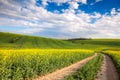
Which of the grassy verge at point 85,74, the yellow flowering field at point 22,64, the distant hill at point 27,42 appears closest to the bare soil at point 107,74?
the grassy verge at point 85,74

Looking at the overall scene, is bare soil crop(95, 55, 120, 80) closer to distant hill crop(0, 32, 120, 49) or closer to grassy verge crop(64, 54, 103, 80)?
grassy verge crop(64, 54, 103, 80)

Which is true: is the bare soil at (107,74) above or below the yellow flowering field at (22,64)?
below

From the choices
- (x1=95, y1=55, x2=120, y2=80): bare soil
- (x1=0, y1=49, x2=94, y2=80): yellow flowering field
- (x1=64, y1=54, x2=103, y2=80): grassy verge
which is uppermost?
(x1=0, y1=49, x2=94, y2=80): yellow flowering field

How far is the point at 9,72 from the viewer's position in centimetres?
1579

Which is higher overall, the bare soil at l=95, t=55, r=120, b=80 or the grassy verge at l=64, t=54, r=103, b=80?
the grassy verge at l=64, t=54, r=103, b=80

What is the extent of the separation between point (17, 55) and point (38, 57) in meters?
4.57

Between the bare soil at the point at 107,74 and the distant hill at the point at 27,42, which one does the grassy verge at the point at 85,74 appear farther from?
the distant hill at the point at 27,42

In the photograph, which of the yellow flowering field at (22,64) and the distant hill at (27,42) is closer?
the yellow flowering field at (22,64)

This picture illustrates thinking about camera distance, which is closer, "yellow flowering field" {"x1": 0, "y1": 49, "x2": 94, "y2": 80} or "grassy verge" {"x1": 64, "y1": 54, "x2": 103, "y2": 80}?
"yellow flowering field" {"x1": 0, "y1": 49, "x2": 94, "y2": 80}

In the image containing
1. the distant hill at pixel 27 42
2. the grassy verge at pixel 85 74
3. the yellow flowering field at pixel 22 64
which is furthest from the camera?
the distant hill at pixel 27 42

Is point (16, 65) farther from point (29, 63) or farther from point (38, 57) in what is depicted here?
point (38, 57)

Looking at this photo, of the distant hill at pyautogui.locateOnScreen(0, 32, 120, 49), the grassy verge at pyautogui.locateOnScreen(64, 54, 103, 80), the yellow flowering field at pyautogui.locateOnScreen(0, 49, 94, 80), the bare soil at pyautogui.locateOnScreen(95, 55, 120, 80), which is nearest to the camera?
the yellow flowering field at pyautogui.locateOnScreen(0, 49, 94, 80)

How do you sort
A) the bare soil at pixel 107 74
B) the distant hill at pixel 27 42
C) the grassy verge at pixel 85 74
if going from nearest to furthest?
the grassy verge at pixel 85 74 < the bare soil at pixel 107 74 < the distant hill at pixel 27 42

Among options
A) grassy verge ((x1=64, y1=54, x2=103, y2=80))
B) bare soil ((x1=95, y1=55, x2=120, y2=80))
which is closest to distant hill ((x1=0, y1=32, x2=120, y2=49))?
bare soil ((x1=95, y1=55, x2=120, y2=80))
